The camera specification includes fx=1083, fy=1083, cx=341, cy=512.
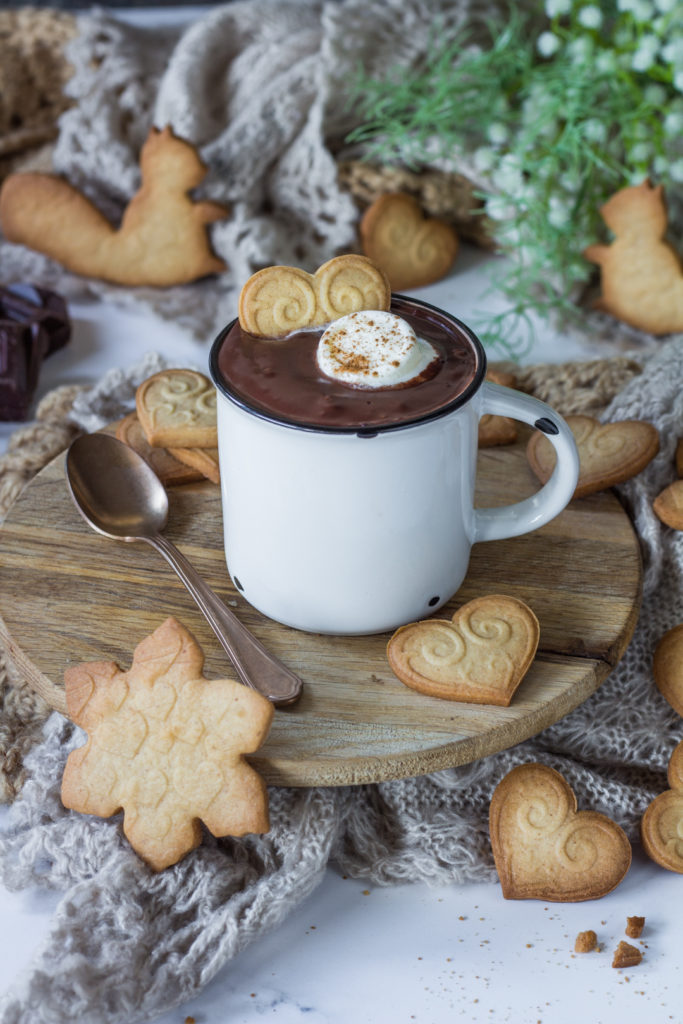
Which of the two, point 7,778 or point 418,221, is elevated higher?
point 418,221

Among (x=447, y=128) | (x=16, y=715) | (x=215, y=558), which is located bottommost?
(x=16, y=715)

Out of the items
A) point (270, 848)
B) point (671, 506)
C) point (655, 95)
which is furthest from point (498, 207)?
point (270, 848)

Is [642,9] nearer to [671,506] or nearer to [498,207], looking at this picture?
[498,207]

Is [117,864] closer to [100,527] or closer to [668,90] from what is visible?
[100,527]

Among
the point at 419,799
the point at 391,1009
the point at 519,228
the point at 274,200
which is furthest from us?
the point at 274,200

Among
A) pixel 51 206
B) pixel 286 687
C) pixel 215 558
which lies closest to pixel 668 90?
pixel 51 206

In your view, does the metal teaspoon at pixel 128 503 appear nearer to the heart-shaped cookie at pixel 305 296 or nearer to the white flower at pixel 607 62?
the heart-shaped cookie at pixel 305 296
